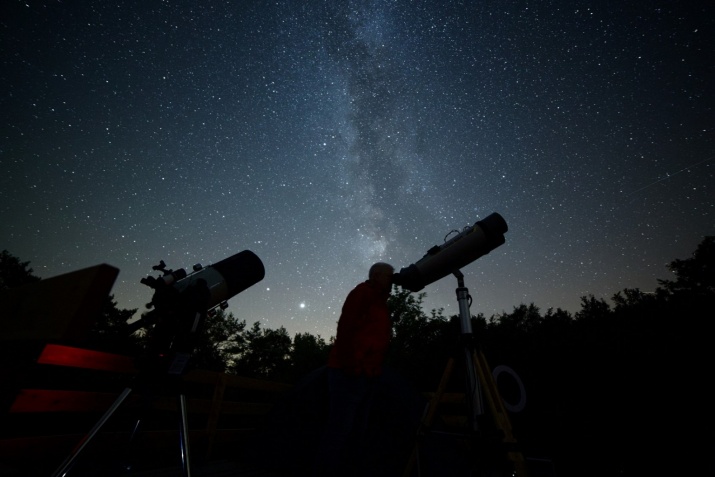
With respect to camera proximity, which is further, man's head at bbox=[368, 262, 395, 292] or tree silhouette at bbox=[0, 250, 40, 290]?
tree silhouette at bbox=[0, 250, 40, 290]

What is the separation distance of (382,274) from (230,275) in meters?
1.51

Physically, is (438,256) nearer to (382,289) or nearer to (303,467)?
(382,289)

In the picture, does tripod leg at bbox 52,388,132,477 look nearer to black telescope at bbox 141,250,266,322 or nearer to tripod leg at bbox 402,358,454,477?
black telescope at bbox 141,250,266,322

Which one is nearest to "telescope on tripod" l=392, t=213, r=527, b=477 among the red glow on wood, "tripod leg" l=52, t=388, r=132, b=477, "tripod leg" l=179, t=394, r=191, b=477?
"tripod leg" l=179, t=394, r=191, b=477

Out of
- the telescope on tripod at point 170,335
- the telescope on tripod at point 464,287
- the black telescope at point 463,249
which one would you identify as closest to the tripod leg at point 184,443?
the telescope on tripod at point 170,335

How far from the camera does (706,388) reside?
3455 millimetres

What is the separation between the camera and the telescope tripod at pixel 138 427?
1124mm

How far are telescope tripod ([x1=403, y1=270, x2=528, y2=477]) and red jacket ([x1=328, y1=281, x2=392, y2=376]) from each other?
2.10 ft

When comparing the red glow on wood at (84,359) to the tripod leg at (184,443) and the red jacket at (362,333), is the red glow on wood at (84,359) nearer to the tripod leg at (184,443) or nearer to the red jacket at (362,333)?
the tripod leg at (184,443)

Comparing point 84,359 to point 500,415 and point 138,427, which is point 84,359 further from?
point 500,415

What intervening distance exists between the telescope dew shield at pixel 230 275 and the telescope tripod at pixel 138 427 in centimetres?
72

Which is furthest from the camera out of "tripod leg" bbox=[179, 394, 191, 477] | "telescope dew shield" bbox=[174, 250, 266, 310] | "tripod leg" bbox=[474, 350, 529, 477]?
"telescope dew shield" bbox=[174, 250, 266, 310]

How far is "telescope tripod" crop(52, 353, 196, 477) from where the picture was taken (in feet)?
3.69

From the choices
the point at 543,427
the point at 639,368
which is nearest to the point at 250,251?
the point at 543,427
